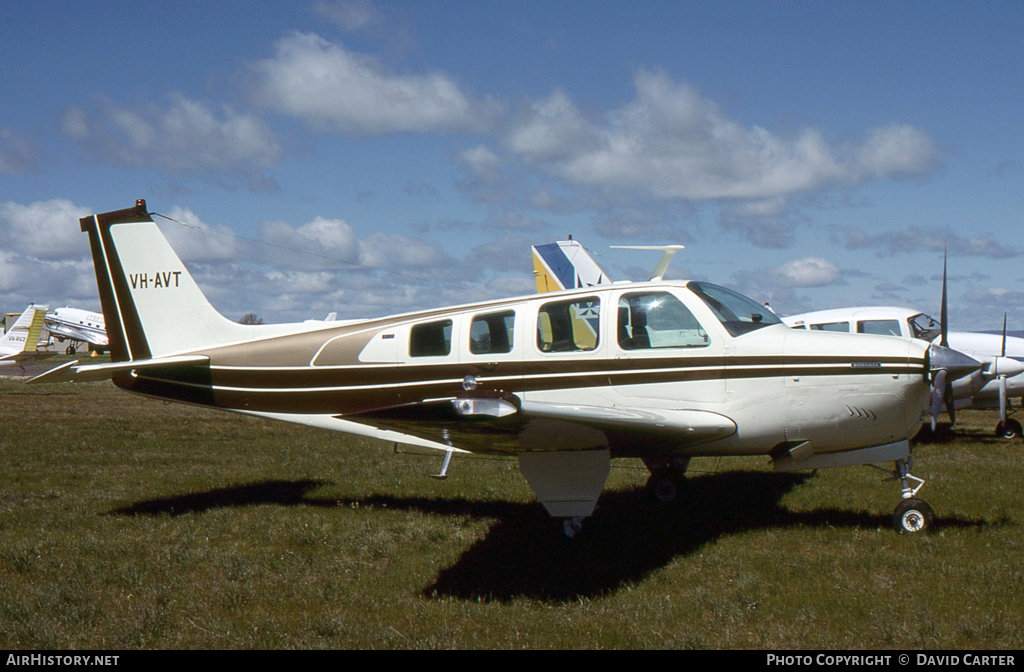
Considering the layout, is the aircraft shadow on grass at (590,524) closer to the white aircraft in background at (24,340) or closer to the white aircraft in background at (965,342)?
the white aircraft in background at (965,342)

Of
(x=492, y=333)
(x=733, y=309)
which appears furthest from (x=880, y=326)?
(x=492, y=333)

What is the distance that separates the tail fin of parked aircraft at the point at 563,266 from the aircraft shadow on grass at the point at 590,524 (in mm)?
8526

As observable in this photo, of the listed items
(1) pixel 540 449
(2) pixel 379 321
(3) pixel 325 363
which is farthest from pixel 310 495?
(1) pixel 540 449

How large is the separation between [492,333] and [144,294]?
194 inches

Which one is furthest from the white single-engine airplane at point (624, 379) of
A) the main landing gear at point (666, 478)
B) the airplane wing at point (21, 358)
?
the airplane wing at point (21, 358)

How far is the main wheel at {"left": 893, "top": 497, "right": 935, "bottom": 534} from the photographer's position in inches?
266

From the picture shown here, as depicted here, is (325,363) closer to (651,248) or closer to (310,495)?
(310,495)

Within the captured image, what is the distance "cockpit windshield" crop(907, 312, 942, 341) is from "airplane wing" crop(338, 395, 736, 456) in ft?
31.0

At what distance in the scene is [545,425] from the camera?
211 inches

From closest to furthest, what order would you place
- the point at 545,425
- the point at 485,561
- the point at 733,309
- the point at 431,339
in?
the point at 545,425 < the point at 485,561 < the point at 733,309 < the point at 431,339

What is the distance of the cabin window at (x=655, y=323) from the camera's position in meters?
6.72

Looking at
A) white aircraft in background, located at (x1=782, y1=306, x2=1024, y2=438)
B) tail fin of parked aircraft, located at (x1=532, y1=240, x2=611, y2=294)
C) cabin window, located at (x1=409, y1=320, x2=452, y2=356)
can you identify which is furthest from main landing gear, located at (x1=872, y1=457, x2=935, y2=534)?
tail fin of parked aircraft, located at (x1=532, y1=240, x2=611, y2=294)

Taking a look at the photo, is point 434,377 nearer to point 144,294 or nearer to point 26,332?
point 144,294

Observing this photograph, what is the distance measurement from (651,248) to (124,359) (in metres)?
6.91
